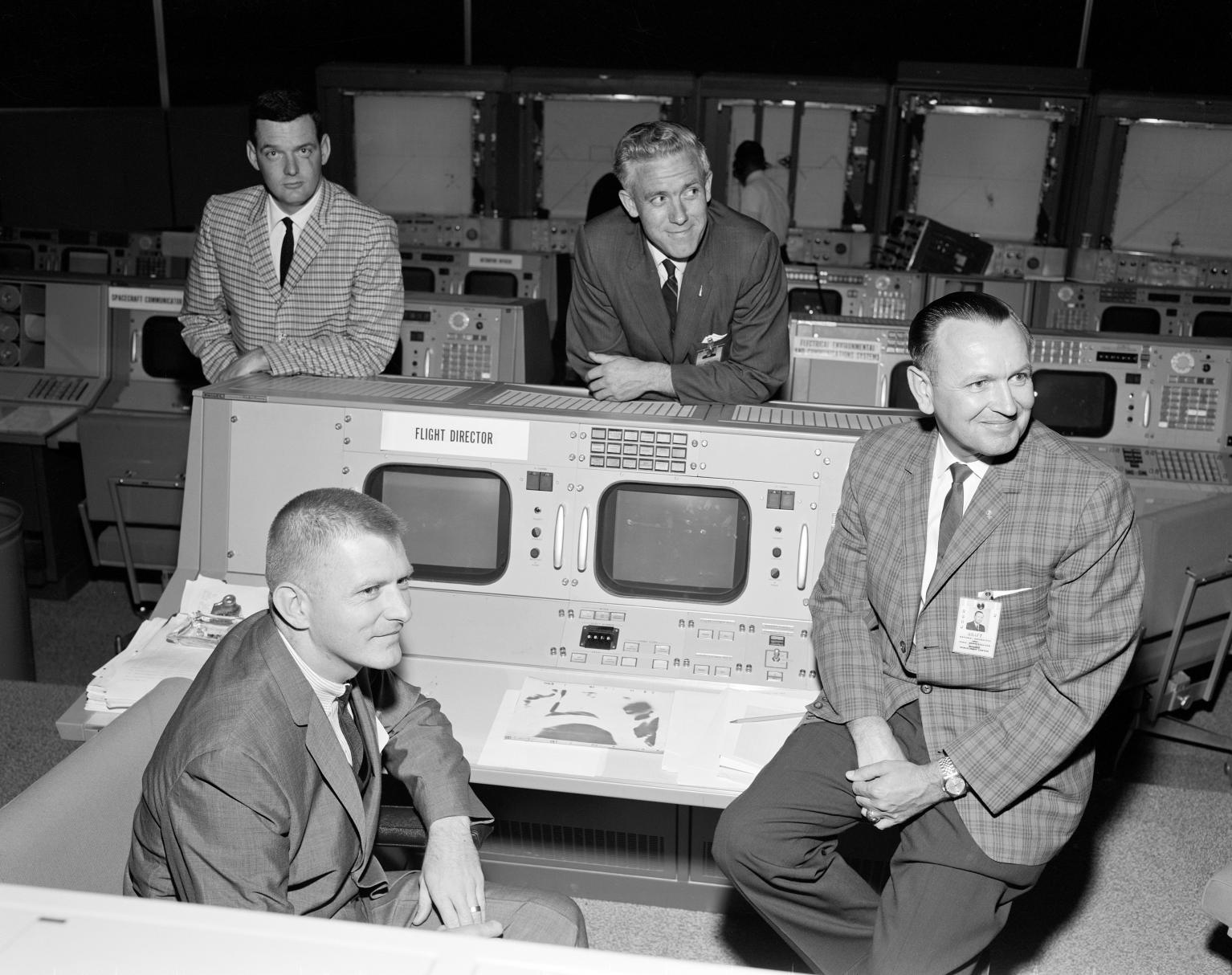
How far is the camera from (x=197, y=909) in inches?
41.5

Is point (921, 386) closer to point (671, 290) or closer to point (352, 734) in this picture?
point (671, 290)

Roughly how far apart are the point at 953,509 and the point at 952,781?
47 cm

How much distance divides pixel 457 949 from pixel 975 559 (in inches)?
50.3

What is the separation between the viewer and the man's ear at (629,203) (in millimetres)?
2697

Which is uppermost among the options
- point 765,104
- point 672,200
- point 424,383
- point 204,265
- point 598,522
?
point 765,104

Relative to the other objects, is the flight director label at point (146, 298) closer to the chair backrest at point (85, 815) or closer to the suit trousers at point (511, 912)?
the chair backrest at point (85, 815)

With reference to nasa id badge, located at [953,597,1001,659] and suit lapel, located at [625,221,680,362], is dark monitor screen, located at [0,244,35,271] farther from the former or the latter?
nasa id badge, located at [953,597,1001,659]

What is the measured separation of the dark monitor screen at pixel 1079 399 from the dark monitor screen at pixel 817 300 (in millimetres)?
1533

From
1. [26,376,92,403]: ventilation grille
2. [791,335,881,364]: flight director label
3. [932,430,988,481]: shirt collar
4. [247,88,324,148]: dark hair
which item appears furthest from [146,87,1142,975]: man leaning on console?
[26,376,92,403]: ventilation grille

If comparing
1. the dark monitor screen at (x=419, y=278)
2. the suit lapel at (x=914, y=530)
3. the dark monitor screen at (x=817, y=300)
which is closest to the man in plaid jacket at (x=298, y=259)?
the suit lapel at (x=914, y=530)

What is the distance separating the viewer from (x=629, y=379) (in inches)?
105

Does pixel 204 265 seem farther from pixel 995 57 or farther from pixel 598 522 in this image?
pixel 995 57

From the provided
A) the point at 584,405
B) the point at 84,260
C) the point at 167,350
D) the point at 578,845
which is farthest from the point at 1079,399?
the point at 84,260

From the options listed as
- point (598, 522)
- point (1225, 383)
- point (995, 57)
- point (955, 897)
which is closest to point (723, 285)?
point (598, 522)
